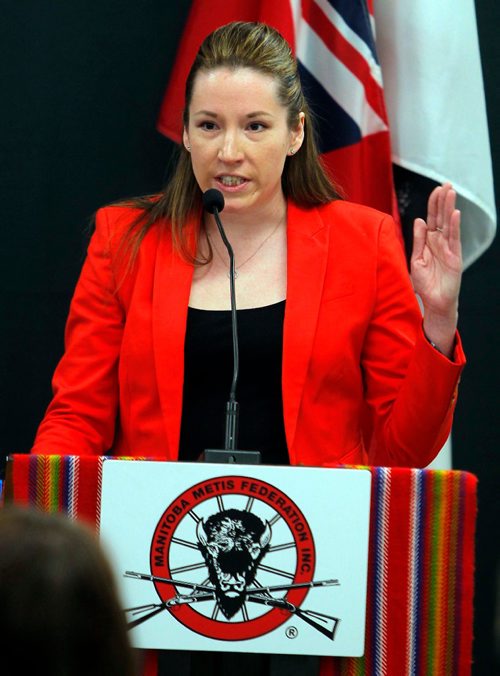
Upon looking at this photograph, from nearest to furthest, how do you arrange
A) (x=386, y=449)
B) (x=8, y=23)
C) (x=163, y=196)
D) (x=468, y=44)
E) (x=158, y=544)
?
(x=158, y=544) → (x=386, y=449) → (x=163, y=196) → (x=468, y=44) → (x=8, y=23)

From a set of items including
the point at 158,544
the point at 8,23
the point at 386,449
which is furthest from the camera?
the point at 8,23

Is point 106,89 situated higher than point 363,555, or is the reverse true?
point 106,89

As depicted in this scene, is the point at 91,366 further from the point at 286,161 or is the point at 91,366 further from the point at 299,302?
the point at 286,161

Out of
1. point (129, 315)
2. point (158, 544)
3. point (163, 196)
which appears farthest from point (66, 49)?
point (158, 544)

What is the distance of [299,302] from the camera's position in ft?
7.04

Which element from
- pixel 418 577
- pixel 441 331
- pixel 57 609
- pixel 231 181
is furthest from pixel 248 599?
pixel 231 181

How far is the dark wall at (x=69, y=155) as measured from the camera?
298 cm

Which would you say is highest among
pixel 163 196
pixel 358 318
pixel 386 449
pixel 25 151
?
pixel 25 151

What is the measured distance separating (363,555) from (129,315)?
805 millimetres

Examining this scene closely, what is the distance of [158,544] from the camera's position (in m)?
1.53

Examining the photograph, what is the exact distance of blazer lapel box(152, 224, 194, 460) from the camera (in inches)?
82.9

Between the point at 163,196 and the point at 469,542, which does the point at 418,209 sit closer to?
the point at 163,196

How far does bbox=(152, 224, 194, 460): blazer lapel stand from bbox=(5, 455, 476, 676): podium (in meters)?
0.53

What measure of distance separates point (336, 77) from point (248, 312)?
0.81m
